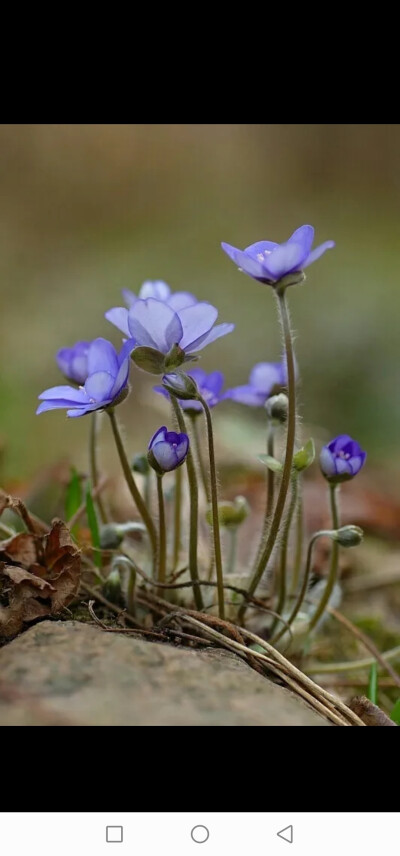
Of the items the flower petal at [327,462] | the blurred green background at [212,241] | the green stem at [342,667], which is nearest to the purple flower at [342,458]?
the flower petal at [327,462]

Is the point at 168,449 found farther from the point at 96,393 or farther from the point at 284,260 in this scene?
the point at 284,260

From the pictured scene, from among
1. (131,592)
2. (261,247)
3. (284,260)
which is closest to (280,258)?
(284,260)

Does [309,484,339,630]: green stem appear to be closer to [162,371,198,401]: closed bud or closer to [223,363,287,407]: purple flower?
[223,363,287,407]: purple flower

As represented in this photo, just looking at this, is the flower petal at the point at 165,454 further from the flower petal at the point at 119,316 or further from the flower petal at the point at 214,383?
the flower petal at the point at 214,383

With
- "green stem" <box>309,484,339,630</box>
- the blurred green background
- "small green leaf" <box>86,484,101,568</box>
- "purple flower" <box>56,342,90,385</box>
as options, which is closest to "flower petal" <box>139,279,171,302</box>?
"purple flower" <box>56,342,90,385</box>
